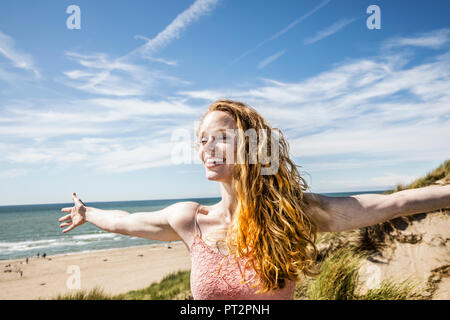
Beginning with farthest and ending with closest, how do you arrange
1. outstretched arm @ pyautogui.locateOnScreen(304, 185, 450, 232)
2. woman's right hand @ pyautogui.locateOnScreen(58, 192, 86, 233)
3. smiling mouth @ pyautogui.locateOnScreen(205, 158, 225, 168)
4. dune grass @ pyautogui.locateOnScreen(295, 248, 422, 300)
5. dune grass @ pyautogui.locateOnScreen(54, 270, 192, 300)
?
dune grass @ pyautogui.locateOnScreen(54, 270, 192, 300) → dune grass @ pyautogui.locateOnScreen(295, 248, 422, 300) → woman's right hand @ pyautogui.locateOnScreen(58, 192, 86, 233) → smiling mouth @ pyautogui.locateOnScreen(205, 158, 225, 168) → outstretched arm @ pyautogui.locateOnScreen(304, 185, 450, 232)

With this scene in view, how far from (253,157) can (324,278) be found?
346cm

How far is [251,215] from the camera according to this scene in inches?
69.9

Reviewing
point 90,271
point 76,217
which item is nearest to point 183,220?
point 76,217

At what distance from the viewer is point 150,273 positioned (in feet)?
56.2

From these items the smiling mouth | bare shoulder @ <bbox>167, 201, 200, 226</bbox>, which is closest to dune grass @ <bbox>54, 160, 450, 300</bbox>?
bare shoulder @ <bbox>167, 201, 200, 226</bbox>

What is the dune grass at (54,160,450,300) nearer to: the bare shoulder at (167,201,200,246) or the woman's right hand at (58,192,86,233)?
the bare shoulder at (167,201,200,246)

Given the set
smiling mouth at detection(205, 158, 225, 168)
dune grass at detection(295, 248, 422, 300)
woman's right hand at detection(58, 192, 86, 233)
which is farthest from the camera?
dune grass at detection(295, 248, 422, 300)

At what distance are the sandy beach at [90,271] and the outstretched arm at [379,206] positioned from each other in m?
12.5

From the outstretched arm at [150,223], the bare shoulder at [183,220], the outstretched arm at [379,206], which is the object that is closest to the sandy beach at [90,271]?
the outstretched arm at [150,223]

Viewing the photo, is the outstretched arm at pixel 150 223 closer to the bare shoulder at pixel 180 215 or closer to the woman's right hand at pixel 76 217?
the bare shoulder at pixel 180 215

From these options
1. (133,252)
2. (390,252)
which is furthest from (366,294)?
(133,252)

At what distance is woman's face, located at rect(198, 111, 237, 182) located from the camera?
5.86 feet

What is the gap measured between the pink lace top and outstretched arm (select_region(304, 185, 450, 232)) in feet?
1.62

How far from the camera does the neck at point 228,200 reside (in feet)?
6.18
